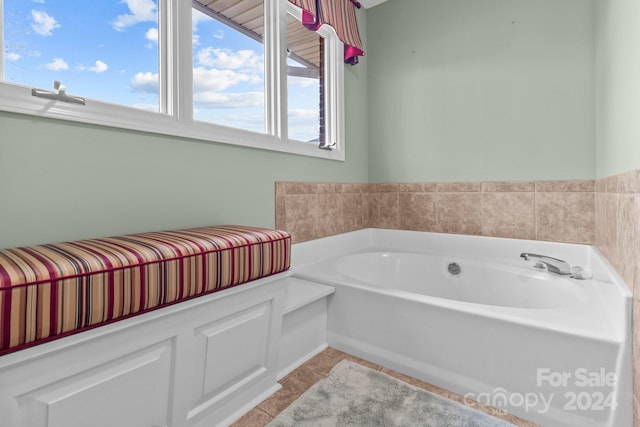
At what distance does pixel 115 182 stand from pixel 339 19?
1.89 m

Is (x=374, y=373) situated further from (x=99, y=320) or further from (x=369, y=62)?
(x=369, y=62)

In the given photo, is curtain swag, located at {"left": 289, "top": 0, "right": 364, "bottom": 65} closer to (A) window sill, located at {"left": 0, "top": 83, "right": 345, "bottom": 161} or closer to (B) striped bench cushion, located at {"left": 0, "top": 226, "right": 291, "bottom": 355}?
(A) window sill, located at {"left": 0, "top": 83, "right": 345, "bottom": 161}

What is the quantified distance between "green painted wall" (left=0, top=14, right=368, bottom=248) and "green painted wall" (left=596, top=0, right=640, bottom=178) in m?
1.59

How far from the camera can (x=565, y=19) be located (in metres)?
1.88

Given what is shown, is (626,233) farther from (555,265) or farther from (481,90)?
(481,90)

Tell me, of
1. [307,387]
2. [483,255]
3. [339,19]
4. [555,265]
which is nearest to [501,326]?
[555,265]

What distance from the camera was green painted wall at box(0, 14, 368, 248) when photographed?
954 millimetres

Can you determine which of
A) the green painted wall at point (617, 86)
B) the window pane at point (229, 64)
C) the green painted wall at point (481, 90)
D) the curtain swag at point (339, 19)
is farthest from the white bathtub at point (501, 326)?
the curtain swag at point (339, 19)

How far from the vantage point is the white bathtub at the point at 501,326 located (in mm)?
1060

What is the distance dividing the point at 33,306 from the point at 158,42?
47.3 inches

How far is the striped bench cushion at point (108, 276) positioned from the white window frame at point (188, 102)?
1.51 feet

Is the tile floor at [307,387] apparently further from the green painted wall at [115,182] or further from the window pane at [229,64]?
the window pane at [229,64]

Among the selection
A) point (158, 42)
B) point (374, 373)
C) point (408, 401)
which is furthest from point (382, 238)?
point (158, 42)

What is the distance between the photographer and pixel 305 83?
7.41 ft
